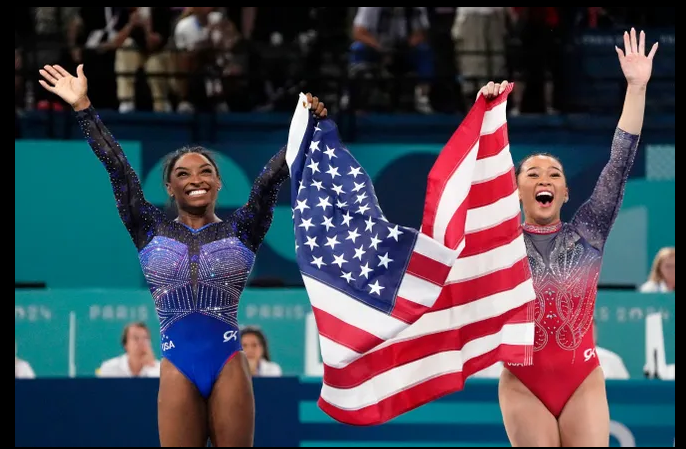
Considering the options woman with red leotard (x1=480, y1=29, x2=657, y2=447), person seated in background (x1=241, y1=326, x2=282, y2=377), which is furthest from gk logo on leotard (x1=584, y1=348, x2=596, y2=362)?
person seated in background (x1=241, y1=326, x2=282, y2=377)

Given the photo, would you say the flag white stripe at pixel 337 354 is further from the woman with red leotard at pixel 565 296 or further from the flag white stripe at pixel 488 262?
the woman with red leotard at pixel 565 296

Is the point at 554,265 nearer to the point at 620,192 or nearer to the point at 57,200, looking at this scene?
the point at 620,192

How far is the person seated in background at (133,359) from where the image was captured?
7.94 m

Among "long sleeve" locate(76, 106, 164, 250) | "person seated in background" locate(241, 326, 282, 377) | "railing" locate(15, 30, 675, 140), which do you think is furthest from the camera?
"railing" locate(15, 30, 675, 140)

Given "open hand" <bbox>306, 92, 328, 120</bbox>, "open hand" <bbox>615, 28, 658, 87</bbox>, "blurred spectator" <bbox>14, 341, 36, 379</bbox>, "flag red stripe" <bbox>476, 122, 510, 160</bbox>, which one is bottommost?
"blurred spectator" <bbox>14, 341, 36, 379</bbox>

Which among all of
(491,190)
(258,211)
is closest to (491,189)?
(491,190)

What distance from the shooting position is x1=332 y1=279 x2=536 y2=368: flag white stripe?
5.31 meters

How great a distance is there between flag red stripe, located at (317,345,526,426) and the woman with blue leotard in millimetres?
414

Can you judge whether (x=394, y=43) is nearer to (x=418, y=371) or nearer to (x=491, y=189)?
(x=491, y=189)

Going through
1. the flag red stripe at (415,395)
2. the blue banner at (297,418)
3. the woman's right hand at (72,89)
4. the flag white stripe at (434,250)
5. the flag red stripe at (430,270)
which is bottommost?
the blue banner at (297,418)

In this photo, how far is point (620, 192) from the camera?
17.4 feet

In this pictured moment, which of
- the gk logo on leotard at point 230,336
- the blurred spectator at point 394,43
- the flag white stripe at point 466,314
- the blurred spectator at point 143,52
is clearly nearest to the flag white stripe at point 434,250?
the flag white stripe at point 466,314

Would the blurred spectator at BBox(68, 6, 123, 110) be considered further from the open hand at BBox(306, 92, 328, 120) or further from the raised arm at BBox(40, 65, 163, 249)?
the open hand at BBox(306, 92, 328, 120)

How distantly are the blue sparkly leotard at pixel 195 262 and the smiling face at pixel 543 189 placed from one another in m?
1.09
